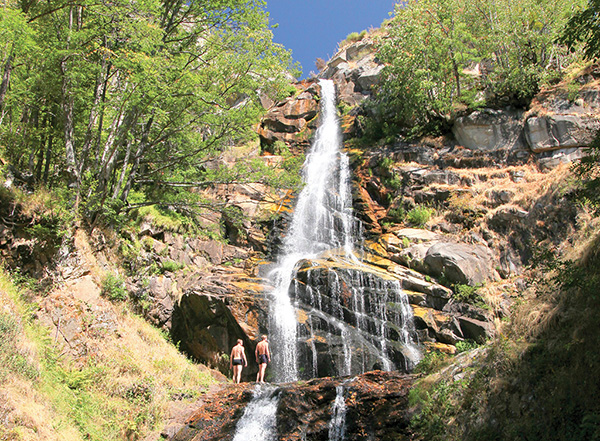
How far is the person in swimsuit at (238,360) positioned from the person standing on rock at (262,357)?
0.43 m

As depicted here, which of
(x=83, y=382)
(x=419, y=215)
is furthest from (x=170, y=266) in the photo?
(x=419, y=215)

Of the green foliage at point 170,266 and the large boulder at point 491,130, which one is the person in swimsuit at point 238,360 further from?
the large boulder at point 491,130

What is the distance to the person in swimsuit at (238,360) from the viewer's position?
38.4 ft

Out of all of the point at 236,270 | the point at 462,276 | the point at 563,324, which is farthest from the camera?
the point at 236,270

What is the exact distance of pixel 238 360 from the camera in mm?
11734

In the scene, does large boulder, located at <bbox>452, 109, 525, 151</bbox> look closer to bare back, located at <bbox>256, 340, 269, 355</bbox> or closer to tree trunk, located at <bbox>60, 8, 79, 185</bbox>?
bare back, located at <bbox>256, 340, 269, 355</bbox>

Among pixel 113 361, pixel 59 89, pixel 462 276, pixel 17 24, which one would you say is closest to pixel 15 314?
pixel 113 361

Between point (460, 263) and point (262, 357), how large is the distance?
785 cm

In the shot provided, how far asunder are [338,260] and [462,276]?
4732 mm

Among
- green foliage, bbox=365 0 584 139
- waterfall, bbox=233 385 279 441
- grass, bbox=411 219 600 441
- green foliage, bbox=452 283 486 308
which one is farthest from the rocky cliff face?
grass, bbox=411 219 600 441

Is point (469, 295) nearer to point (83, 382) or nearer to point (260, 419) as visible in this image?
point (260, 419)

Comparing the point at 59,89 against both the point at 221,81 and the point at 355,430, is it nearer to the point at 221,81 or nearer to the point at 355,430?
the point at 221,81

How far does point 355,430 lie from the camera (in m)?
7.68

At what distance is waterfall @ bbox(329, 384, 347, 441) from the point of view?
25.6 ft
